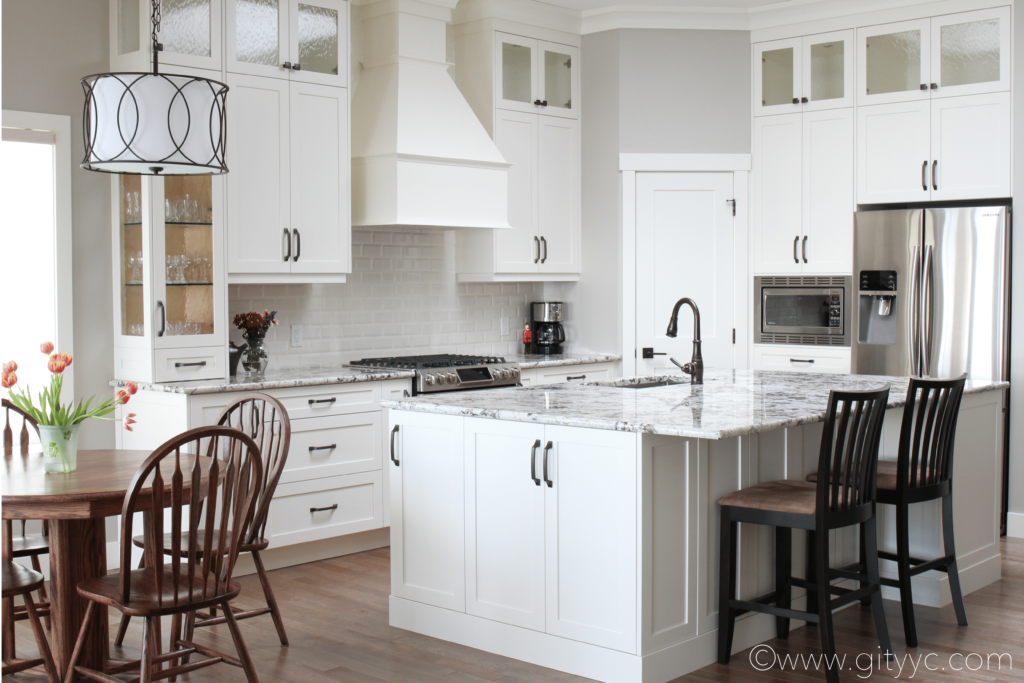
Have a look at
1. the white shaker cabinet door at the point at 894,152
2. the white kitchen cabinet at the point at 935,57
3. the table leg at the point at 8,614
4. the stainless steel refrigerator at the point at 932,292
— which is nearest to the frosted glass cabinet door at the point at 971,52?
the white kitchen cabinet at the point at 935,57

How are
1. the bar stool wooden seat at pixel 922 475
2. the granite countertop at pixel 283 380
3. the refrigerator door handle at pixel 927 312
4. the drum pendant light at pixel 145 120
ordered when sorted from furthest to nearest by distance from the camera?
the refrigerator door handle at pixel 927 312 < the granite countertop at pixel 283 380 < the bar stool wooden seat at pixel 922 475 < the drum pendant light at pixel 145 120

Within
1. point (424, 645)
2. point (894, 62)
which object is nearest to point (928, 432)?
point (424, 645)

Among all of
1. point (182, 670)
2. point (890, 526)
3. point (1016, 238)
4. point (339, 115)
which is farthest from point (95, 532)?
point (1016, 238)

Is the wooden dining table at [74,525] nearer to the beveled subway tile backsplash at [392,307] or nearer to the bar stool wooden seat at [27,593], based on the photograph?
the bar stool wooden seat at [27,593]

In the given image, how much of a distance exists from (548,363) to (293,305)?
4.82 ft

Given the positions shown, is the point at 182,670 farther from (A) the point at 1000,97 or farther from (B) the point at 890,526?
(A) the point at 1000,97

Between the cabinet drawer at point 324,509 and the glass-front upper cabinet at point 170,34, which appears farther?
the cabinet drawer at point 324,509

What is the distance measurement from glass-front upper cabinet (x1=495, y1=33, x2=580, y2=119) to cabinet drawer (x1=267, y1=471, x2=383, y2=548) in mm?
2389

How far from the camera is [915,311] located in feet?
17.5

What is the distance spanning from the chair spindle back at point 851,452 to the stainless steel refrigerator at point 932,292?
232cm

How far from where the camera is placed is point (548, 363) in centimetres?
562

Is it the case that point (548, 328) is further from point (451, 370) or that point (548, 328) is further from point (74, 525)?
point (74, 525)

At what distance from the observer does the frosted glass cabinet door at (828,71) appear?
5.63 meters

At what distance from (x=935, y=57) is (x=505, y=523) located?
3765mm
